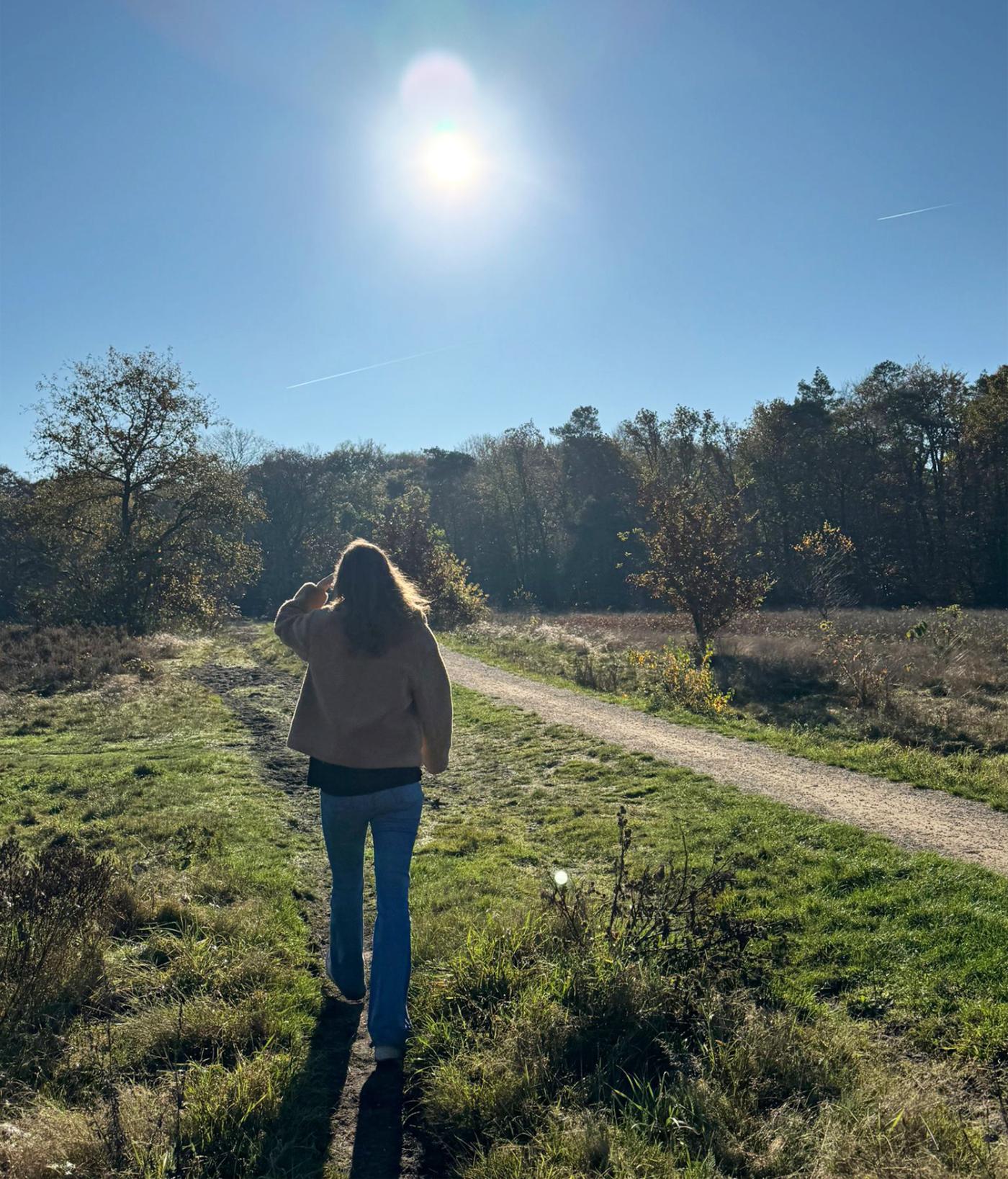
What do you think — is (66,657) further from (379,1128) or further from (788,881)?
(379,1128)

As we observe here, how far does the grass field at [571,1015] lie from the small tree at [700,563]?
12862 millimetres

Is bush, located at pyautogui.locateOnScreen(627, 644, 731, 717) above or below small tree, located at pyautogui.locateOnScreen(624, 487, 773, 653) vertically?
below

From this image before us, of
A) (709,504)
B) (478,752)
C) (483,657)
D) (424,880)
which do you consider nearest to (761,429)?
(709,504)

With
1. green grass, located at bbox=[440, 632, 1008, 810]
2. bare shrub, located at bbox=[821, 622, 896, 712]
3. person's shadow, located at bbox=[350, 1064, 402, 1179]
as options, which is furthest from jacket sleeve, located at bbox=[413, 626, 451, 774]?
bare shrub, located at bbox=[821, 622, 896, 712]

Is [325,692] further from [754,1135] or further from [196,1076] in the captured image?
[754,1135]

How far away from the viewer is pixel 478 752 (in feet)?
34.4

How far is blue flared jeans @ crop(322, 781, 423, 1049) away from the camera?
3.31 meters

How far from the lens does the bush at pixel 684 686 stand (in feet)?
44.2

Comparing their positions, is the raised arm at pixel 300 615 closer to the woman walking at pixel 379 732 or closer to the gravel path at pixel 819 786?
the woman walking at pixel 379 732

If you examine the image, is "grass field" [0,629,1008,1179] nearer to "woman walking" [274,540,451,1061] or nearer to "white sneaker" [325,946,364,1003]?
"white sneaker" [325,946,364,1003]

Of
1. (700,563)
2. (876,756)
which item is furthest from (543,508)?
(876,756)

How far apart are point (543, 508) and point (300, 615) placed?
5203cm

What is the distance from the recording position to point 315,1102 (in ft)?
10.1

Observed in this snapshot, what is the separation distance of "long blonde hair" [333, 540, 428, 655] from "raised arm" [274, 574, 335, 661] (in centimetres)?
20
